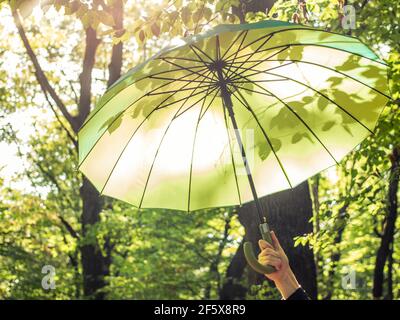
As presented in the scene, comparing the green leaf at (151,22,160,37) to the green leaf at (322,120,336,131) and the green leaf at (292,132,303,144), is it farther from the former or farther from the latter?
the green leaf at (322,120,336,131)

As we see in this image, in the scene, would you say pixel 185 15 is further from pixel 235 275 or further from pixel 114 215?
pixel 235 275

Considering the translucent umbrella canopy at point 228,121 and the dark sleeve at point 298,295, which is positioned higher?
the translucent umbrella canopy at point 228,121

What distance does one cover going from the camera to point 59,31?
17469 mm

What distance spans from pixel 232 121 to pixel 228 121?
0.34 m

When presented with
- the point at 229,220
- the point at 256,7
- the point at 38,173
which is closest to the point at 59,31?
the point at 38,173

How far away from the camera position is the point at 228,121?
13.7 feet

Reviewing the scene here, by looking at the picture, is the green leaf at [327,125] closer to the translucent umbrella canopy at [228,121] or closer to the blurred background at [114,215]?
the translucent umbrella canopy at [228,121]

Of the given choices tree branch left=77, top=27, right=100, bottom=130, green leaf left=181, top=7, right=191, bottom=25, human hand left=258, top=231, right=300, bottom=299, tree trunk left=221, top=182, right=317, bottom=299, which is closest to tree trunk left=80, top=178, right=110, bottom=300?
tree branch left=77, top=27, right=100, bottom=130

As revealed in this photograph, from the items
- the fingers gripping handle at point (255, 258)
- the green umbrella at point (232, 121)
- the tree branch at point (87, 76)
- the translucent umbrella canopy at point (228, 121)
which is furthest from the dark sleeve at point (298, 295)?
the tree branch at point (87, 76)

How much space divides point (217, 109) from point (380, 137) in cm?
233

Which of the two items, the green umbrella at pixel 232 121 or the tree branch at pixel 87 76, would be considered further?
the tree branch at pixel 87 76

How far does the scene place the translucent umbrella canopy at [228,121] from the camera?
373 cm

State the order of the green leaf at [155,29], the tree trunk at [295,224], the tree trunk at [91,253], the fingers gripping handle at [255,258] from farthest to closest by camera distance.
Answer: the tree trunk at [91,253]
the tree trunk at [295,224]
the green leaf at [155,29]
the fingers gripping handle at [255,258]

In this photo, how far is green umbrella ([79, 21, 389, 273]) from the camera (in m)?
3.73
